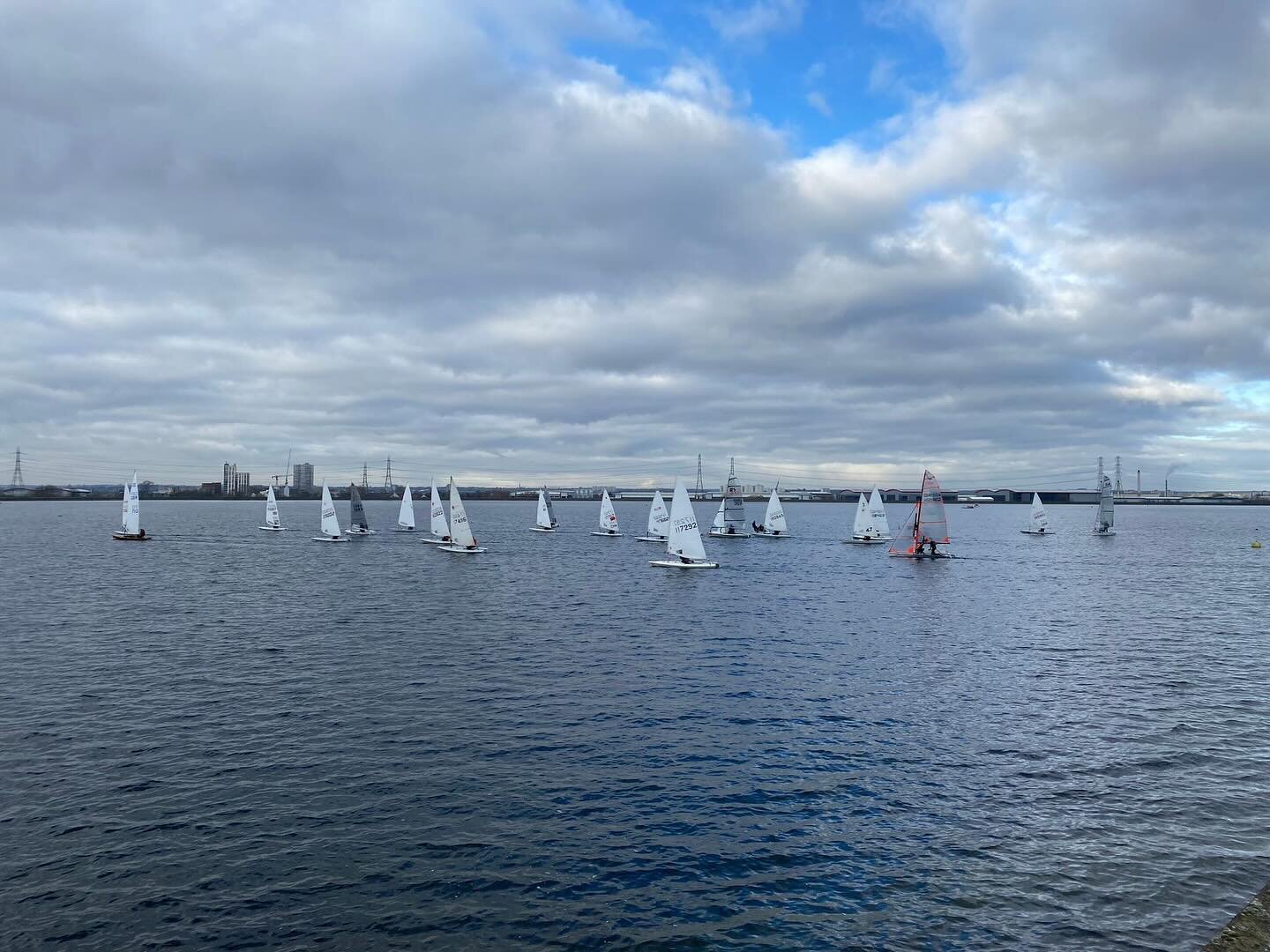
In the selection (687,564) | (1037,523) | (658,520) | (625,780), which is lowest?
(625,780)

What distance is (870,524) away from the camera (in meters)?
145

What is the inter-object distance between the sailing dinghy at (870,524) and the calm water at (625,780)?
8212 cm

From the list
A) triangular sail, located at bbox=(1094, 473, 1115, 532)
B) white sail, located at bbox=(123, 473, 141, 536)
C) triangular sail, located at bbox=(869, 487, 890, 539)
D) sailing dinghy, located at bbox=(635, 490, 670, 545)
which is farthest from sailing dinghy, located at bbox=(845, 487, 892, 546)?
white sail, located at bbox=(123, 473, 141, 536)

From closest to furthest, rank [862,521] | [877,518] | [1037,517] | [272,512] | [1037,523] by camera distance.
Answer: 1. [862,521]
2. [877,518]
3. [272,512]
4. [1037,523]
5. [1037,517]

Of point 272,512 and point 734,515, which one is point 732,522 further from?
point 272,512

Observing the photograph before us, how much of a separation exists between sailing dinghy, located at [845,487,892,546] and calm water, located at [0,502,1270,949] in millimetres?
82124

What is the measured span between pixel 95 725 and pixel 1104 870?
33.9 metres

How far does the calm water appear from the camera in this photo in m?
18.0

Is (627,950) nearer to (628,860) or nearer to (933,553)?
(628,860)

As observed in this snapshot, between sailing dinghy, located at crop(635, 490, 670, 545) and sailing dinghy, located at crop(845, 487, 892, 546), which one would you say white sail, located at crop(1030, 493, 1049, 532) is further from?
sailing dinghy, located at crop(635, 490, 670, 545)

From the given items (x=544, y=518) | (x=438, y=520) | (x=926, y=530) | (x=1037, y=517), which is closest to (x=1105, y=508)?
(x=1037, y=517)

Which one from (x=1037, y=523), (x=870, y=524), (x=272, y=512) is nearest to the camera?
(x=870, y=524)

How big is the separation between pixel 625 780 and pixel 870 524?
12600 centimetres

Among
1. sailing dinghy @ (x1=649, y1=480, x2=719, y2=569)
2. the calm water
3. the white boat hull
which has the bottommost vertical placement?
the calm water
